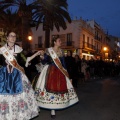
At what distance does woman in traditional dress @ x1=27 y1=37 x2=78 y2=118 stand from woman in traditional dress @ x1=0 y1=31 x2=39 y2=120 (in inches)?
28.1

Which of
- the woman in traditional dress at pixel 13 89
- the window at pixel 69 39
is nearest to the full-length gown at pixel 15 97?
the woman in traditional dress at pixel 13 89

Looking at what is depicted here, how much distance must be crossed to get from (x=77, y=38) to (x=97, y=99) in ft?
102

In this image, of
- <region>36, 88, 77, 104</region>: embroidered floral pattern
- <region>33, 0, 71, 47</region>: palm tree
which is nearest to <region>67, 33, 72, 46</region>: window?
<region>33, 0, 71, 47</region>: palm tree

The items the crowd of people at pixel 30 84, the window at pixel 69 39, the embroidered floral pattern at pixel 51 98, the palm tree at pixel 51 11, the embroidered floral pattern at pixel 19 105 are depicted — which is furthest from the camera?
the window at pixel 69 39

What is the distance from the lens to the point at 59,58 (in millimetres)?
5625

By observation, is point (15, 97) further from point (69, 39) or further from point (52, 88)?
point (69, 39)

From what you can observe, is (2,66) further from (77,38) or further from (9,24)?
(77,38)

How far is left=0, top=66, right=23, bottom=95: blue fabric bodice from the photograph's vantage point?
4.41 metres

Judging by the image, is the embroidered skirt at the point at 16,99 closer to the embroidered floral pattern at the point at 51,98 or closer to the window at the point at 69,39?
the embroidered floral pattern at the point at 51,98

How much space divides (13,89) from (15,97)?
154 millimetres

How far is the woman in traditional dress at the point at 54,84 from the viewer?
534cm

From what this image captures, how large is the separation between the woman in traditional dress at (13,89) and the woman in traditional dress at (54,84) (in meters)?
0.71

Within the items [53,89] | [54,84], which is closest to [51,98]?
[53,89]

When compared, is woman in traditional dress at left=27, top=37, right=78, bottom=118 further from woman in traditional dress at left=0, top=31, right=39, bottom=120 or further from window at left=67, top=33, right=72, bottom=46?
window at left=67, top=33, right=72, bottom=46
